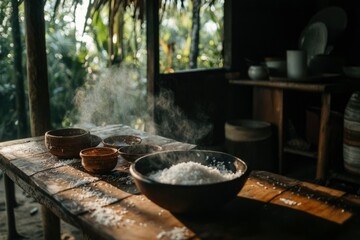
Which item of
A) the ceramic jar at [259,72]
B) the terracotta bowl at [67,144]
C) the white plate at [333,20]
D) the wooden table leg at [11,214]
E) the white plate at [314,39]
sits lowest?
the wooden table leg at [11,214]

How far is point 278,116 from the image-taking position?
4547mm

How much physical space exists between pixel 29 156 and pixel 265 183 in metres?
1.48

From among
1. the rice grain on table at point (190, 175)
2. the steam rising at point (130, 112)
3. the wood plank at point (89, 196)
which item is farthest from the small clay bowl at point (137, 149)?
the steam rising at point (130, 112)

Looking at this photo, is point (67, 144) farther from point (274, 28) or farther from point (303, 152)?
point (274, 28)

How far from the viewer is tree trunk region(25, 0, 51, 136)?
9.77 feet

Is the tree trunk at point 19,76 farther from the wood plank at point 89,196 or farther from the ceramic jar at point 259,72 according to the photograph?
the wood plank at point 89,196

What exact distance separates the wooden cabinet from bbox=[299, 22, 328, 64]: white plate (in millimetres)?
579

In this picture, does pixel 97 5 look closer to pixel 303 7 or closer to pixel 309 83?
pixel 309 83

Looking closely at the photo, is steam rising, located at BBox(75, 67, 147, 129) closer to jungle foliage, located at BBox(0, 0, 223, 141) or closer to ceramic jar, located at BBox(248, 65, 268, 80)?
jungle foliage, located at BBox(0, 0, 223, 141)

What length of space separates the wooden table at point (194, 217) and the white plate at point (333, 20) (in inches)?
145

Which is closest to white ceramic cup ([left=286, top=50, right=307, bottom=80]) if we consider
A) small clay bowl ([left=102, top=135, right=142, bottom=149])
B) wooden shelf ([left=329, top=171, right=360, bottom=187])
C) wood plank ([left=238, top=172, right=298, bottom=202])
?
wooden shelf ([left=329, top=171, right=360, bottom=187])

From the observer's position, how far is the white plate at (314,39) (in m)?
4.86

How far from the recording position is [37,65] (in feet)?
10.1

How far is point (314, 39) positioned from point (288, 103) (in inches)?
42.2
